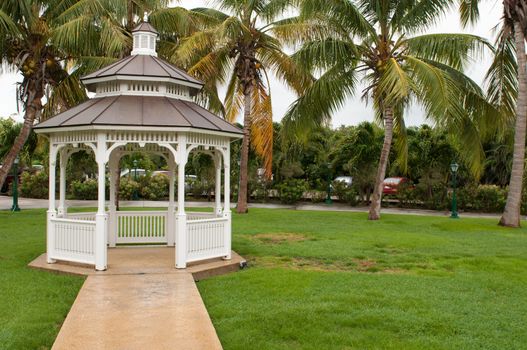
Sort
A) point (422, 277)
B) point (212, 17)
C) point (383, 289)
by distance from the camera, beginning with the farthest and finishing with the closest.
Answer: point (212, 17) → point (422, 277) → point (383, 289)

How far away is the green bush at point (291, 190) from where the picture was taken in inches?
1287

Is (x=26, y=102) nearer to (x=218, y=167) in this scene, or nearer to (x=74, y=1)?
(x=74, y=1)

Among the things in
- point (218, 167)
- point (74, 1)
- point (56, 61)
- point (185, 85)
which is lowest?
point (218, 167)

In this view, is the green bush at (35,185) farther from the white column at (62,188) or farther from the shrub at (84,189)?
the white column at (62,188)

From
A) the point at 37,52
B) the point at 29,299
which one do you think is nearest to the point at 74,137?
the point at 29,299

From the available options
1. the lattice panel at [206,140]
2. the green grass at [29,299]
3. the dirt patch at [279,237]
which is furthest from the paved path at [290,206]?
the lattice panel at [206,140]

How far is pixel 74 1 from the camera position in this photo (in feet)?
63.8

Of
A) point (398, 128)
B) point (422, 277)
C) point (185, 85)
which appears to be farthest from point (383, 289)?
point (398, 128)

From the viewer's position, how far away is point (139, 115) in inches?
397

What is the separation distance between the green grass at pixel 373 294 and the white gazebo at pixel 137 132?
1.14 m

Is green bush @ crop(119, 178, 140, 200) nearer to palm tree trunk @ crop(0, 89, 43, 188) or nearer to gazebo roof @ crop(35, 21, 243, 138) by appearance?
palm tree trunk @ crop(0, 89, 43, 188)

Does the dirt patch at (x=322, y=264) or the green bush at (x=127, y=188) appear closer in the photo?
the dirt patch at (x=322, y=264)

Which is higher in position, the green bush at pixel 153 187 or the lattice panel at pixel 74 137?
the lattice panel at pixel 74 137

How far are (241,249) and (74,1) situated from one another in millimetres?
11842
